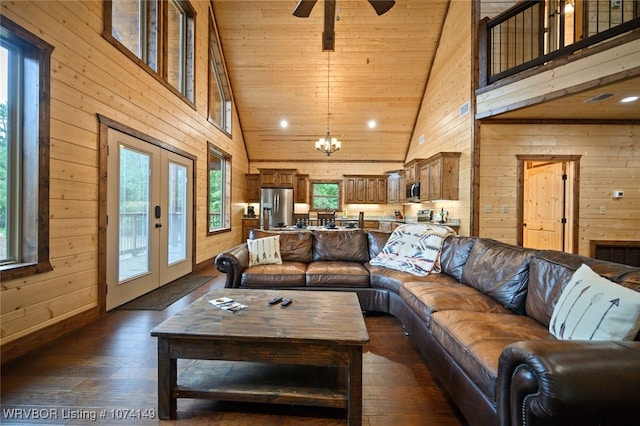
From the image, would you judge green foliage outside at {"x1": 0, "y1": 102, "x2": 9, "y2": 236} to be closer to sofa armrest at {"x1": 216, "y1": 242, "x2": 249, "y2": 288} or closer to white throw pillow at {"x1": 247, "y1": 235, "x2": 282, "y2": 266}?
sofa armrest at {"x1": 216, "y1": 242, "x2": 249, "y2": 288}

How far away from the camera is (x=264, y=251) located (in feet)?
11.7

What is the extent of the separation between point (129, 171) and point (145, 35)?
6.52ft

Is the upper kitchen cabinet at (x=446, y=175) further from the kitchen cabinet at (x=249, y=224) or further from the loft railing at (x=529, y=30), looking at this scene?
the kitchen cabinet at (x=249, y=224)

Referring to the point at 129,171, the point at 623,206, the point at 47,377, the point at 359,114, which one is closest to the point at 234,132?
the point at 359,114

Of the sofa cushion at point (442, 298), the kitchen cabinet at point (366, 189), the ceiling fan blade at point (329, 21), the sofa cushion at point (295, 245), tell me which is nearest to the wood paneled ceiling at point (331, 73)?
the kitchen cabinet at point (366, 189)

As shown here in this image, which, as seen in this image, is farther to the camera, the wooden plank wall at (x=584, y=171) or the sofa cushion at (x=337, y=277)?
the wooden plank wall at (x=584, y=171)

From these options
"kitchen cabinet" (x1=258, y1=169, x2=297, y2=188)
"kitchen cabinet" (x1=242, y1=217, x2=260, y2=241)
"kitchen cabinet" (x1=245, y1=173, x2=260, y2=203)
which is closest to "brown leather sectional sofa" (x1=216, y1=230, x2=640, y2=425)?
"kitchen cabinet" (x1=242, y1=217, x2=260, y2=241)

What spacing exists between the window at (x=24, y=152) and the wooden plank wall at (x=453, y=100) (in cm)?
536

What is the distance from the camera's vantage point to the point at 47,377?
79.0 inches

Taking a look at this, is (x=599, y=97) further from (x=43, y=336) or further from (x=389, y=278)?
(x=43, y=336)

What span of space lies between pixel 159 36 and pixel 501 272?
5.10 metres

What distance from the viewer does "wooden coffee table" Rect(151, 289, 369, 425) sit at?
1568 millimetres

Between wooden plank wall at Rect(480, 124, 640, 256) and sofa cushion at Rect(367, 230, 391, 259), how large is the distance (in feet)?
6.67

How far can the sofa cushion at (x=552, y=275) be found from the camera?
63.8 inches
